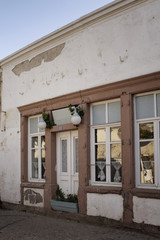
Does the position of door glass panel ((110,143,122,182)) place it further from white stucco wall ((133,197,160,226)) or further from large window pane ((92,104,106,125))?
white stucco wall ((133,197,160,226))

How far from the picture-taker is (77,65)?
856 cm

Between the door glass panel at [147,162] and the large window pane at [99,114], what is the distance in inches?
48.9

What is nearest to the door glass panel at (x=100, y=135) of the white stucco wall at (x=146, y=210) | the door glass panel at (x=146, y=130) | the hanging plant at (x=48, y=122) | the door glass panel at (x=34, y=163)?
the door glass panel at (x=146, y=130)

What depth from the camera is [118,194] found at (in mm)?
7301

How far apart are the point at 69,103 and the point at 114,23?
7.48ft

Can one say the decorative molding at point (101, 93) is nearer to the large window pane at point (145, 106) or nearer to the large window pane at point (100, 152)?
the large window pane at point (145, 106)

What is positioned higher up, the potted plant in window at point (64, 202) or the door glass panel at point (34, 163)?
the door glass panel at point (34, 163)

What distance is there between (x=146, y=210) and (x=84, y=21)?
460 centimetres

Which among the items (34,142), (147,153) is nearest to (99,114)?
(147,153)

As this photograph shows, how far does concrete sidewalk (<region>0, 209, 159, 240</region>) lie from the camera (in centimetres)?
670

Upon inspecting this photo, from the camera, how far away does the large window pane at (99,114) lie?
802cm

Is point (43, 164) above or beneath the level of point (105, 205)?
above

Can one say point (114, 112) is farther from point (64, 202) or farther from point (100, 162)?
point (64, 202)

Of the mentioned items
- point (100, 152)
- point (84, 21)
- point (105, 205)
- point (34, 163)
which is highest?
point (84, 21)
